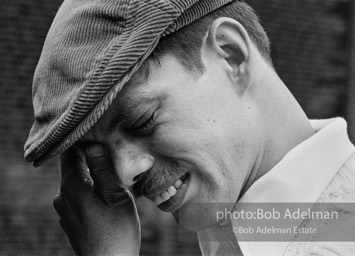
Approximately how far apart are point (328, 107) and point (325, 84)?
5.0 inches

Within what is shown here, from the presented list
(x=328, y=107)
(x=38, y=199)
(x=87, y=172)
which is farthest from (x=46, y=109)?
(x=328, y=107)

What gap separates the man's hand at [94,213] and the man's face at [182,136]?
20 centimetres

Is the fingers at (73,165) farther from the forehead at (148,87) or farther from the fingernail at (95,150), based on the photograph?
the forehead at (148,87)

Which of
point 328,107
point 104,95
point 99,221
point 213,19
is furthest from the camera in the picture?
point 328,107

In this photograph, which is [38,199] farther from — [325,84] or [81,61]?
[81,61]

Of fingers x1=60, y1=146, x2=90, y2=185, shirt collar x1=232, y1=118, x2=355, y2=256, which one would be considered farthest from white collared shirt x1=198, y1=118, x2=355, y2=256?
fingers x1=60, y1=146, x2=90, y2=185

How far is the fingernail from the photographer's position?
1.15m

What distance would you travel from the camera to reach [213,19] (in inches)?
44.1

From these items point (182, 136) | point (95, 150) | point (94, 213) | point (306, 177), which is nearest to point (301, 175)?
point (306, 177)

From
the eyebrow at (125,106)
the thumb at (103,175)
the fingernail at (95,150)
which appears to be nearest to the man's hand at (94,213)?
the thumb at (103,175)

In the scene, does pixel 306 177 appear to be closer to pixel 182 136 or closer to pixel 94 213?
pixel 182 136

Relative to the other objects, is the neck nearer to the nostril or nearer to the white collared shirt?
the white collared shirt

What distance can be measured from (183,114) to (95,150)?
0.56ft

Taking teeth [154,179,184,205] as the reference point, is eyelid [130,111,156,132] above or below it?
above
